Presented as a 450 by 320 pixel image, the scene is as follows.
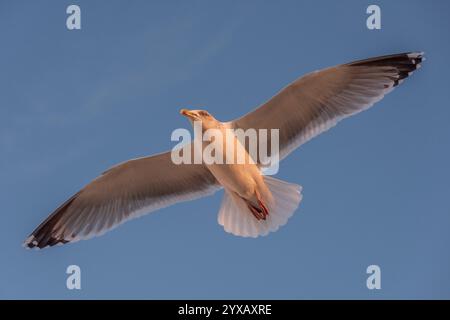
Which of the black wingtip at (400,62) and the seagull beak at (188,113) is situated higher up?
the black wingtip at (400,62)

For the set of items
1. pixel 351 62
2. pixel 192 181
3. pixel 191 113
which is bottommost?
pixel 192 181

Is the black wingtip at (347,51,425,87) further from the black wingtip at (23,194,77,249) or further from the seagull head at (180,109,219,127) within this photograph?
the black wingtip at (23,194,77,249)

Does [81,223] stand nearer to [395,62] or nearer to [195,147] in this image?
[195,147]

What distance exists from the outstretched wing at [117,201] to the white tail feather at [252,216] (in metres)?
0.26

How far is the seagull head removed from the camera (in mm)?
4027

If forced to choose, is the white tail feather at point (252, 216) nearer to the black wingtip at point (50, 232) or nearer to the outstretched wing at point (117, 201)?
the outstretched wing at point (117, 201)

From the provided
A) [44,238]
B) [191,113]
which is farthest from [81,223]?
[191,113]

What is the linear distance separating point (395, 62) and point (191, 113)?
130 cm

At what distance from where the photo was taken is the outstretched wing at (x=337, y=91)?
4.13 metres

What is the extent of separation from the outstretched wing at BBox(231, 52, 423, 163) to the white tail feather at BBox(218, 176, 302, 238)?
1.40 ft

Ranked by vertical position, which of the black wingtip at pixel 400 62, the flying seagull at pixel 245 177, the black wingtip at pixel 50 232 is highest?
the black wingtip at pixel 400 62

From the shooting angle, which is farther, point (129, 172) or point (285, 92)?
point (129, 172)

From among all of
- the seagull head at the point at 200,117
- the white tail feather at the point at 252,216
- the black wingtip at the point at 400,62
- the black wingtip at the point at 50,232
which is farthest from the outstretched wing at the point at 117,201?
the black wingtip at the point at 400,62

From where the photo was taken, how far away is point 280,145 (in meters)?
4.36
